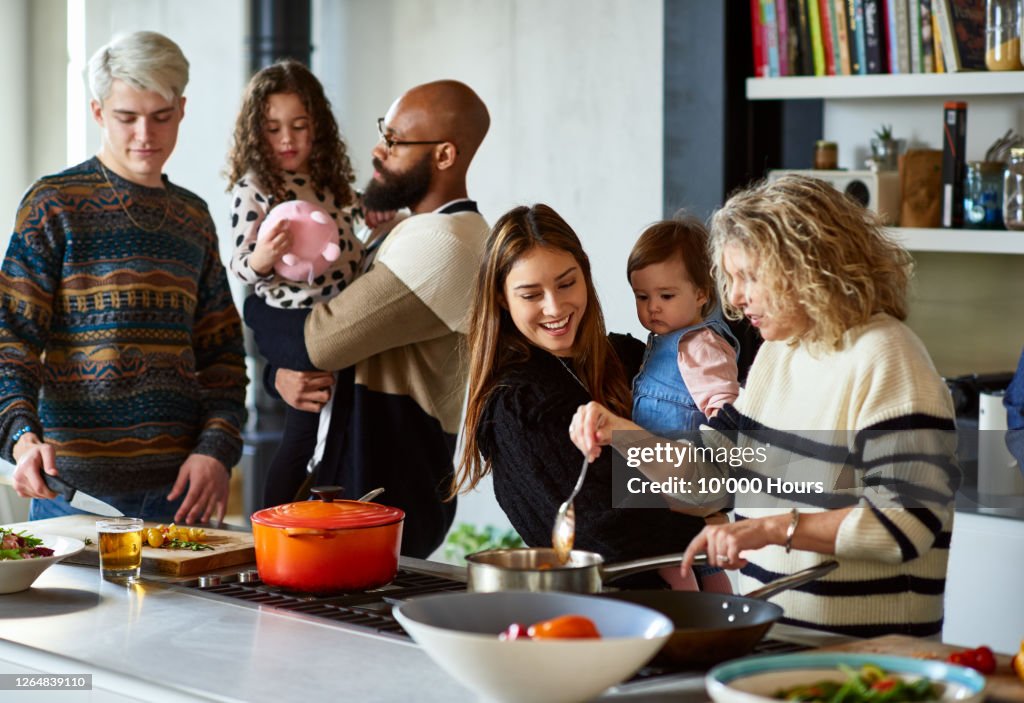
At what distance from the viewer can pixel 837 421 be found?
1832 mm

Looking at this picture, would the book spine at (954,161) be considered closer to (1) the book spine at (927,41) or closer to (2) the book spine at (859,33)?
(1) the book spine at (927,41)

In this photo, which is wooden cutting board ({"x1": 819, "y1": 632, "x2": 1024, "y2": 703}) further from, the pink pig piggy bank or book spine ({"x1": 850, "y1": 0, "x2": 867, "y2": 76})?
book spine ({"x1": 850, "y1": 0, "x2": 867, "y2": 76})

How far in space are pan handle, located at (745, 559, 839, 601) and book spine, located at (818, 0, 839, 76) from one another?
2267mm

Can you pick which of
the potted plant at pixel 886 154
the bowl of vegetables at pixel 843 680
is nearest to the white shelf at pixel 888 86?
the potted plant at pixel 886 154

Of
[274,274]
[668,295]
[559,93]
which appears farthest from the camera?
[559,93]

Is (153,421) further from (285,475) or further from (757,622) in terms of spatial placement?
(757,622)

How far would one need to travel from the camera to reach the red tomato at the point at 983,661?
4.92 feet

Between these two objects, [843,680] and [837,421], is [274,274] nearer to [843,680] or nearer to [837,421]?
[837,421]

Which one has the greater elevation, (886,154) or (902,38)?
(902,38)

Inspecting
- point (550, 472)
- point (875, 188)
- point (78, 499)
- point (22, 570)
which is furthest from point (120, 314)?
point (875, 188)

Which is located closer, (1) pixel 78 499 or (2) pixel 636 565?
(2) pixel 636 565

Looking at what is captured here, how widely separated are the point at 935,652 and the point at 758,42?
2.56 metres

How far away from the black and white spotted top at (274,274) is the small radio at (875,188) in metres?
1.31

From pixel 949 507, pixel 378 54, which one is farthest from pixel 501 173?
pixel 949 507
